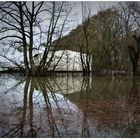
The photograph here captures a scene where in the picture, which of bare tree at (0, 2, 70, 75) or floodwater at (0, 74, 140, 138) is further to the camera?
bare tree at (0, 2, 70, 75)

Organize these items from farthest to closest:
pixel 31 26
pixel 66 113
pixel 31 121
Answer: pixel 31 26, pixel 66 113, pixel 31 121

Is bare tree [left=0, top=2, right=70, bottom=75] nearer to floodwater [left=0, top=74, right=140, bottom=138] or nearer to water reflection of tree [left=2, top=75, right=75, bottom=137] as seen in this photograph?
floodwater [left=0, top=74, right=140, bottom=138]

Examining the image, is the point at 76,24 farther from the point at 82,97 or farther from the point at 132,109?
the point at 132,109

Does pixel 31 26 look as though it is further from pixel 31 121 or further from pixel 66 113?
pixel 31 121

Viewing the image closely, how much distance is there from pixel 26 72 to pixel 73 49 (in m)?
1.18

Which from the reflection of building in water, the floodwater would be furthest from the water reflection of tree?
Answer: the reflection of building in water

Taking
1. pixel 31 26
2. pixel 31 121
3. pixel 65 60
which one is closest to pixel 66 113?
pixel 31 121

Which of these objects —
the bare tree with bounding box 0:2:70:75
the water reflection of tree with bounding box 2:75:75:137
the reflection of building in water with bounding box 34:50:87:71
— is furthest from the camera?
the reflection of building in water with bounding box 34:50:87:71

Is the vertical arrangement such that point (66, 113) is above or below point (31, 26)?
below

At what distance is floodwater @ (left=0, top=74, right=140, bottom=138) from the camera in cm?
291

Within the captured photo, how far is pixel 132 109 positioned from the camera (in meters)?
4.00

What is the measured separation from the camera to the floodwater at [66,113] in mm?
2912

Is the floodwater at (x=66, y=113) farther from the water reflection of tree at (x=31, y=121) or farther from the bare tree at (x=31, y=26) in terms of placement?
the bare tree at (x=31, y=26)

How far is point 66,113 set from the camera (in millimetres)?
3691
